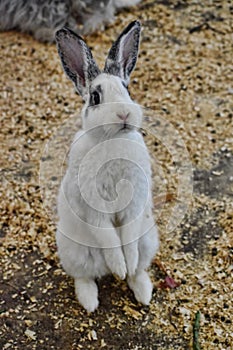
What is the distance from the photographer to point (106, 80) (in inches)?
85.7

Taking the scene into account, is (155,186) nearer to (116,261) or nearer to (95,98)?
(116,261)

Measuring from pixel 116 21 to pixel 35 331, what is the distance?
2055 millimetres

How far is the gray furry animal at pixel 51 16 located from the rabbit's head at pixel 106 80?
149 centimetres

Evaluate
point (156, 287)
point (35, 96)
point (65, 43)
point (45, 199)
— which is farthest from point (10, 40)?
point (156, 287)

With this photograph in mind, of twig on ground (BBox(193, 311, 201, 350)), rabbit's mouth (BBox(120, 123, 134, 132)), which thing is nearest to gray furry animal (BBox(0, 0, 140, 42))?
rabbit's mouth (BBox(120, 123, 134, 132))

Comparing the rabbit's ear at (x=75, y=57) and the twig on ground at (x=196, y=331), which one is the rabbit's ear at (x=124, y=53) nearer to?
the rabbit's ear at (x=75, y=57)

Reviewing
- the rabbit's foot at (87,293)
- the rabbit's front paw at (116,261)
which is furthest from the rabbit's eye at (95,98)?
the rabbit's foot at (87,293)

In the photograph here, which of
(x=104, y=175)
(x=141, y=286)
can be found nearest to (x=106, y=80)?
(x=104, y=175)

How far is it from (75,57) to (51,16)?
1.55m

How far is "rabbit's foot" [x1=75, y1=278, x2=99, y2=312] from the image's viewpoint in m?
2.47

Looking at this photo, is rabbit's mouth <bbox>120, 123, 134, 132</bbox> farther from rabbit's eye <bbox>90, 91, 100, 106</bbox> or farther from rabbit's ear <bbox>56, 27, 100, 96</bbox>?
rabbit's ear <bbox>56, 27, 100, 96</bbox>

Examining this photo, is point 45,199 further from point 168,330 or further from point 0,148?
point 168,330

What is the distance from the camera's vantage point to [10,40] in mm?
3787

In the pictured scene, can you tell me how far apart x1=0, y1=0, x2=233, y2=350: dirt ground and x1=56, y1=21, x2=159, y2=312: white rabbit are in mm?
212
